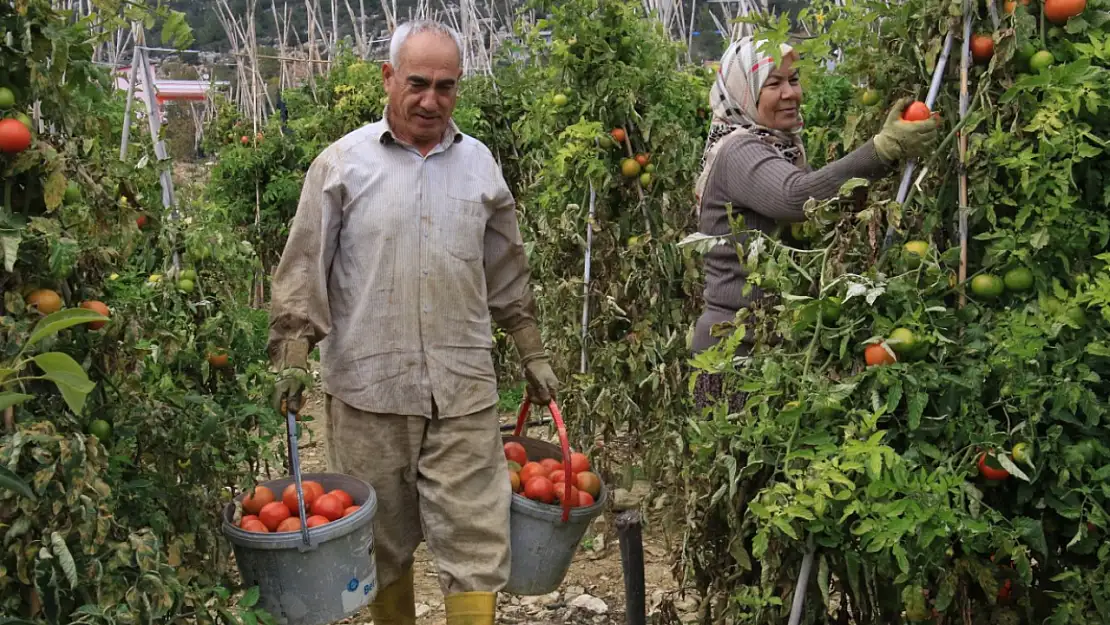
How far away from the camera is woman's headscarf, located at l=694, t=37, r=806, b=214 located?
273 cm

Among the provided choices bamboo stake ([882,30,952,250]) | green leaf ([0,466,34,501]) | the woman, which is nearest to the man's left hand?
the woman

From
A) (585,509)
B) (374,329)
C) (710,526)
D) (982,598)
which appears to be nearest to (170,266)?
(374,329)

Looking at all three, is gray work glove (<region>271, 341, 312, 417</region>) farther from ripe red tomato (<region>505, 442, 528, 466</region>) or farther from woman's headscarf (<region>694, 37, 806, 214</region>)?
woman's headscarf (<region>694, 37, 806, 214</region>)

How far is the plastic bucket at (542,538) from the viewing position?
2680mm

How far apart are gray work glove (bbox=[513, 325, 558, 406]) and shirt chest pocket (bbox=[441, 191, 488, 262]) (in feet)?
0.99

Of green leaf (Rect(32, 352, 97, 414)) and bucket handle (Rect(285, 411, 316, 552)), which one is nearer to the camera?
green leaf (Rect(32, 352, 97, 414))

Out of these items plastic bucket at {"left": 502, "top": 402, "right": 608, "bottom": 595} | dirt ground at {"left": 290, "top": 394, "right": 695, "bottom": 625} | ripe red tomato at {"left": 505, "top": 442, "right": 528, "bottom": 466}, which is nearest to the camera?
plastic bucket at {"left": 502, "top": 402, "right": 608, "bottom": 595}

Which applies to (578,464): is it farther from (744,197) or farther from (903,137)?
(903,137)

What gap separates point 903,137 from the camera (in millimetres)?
2035

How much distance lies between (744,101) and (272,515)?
1.50 m

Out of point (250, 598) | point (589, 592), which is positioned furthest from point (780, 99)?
point (589, 592)

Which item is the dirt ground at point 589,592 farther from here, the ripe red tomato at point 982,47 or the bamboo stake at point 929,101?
the ripe red tomato at point 982,47

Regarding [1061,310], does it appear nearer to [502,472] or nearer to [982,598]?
[982,598]

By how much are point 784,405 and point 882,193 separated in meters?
0.49
